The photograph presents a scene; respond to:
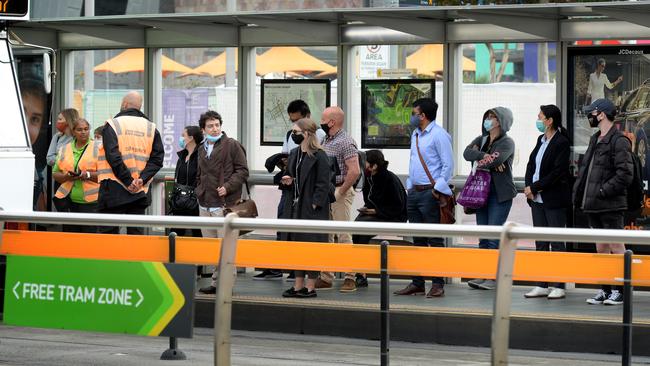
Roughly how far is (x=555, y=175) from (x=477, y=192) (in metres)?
0.81

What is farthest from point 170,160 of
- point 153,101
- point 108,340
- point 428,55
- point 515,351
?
point 515,351

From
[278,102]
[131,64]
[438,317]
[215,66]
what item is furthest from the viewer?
[131,64]

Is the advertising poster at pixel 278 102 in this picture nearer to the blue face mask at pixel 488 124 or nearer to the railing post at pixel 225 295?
the blue face mask at pixel 488 124

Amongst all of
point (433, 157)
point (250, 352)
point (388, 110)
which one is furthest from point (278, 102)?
point (250, 352)

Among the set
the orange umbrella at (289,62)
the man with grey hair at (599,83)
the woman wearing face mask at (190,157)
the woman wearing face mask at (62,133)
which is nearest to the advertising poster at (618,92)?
the man with grey hair at (599,83)

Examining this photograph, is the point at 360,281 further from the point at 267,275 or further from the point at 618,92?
the point at 618,92

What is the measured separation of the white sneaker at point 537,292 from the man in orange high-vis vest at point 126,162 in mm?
5390

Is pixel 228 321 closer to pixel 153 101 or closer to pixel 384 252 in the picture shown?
pixel 384 252

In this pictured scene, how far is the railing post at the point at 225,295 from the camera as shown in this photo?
7.29 m

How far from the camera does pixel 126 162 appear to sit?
12297 mm

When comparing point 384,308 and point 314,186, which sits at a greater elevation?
point 314,186

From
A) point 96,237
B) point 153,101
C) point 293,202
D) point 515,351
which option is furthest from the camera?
point 153,101

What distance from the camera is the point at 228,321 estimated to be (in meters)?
7.35

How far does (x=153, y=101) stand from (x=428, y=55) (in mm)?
3524
